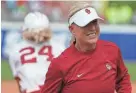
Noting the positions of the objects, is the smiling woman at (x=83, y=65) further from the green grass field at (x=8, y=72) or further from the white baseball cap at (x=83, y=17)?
the green grass field at (x=8, y=72)

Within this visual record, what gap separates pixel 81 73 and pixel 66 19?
10785mm

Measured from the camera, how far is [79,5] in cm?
435

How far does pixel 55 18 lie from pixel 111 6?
1639 millimetres

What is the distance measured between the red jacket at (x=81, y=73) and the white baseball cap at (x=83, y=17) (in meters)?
0.22

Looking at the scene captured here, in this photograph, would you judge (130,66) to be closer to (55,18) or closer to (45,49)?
(55,18)

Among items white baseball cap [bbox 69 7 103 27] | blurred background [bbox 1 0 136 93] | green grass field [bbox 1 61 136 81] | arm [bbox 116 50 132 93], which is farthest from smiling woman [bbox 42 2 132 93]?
blurred background [bbox 1 0 136 93]

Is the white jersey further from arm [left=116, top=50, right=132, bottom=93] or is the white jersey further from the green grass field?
the green grass field

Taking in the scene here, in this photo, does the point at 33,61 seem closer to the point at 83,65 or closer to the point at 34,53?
the point at 34,53

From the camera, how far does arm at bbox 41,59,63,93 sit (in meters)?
4.22

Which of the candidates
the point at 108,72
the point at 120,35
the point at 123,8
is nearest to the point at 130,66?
the point at 120,35

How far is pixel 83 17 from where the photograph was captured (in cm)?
424

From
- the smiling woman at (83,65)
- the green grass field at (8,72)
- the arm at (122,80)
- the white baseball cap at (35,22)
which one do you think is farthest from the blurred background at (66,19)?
the smiling woman at (83,65)

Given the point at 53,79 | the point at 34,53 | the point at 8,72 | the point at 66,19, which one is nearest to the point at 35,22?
the point at 34,53

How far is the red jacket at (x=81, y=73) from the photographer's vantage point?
166 inches
